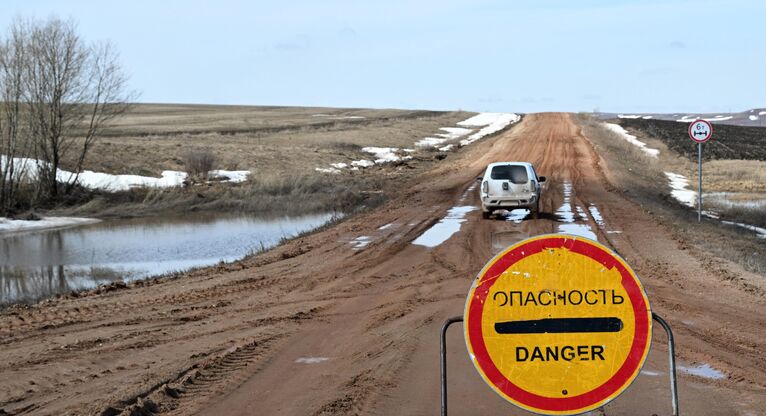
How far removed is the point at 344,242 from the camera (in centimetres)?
2000

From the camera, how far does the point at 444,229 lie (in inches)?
858

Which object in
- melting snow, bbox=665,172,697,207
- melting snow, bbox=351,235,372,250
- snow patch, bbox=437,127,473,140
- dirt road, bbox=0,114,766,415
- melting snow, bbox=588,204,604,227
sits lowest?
melting snow, bbox=665,172,697,207

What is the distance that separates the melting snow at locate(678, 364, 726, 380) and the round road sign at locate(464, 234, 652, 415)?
4176mm

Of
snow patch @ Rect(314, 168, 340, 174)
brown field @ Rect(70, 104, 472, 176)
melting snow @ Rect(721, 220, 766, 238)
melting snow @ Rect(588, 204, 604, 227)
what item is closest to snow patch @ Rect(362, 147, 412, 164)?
brown field @ Rect(70, 104, 472, 176)

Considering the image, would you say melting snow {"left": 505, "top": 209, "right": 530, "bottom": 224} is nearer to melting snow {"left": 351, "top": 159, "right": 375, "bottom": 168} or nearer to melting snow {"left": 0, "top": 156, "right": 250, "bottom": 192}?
melting snow {"left": 0, "top": 156, "right": 250, "bottom": 192}

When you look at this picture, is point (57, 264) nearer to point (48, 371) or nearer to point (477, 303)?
point (48, 371)

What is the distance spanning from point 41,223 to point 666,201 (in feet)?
72.7

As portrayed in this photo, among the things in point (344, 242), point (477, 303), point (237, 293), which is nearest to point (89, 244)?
point (344, 242)

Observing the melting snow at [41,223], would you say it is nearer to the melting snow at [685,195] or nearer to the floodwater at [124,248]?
the floodwater at [124,248]

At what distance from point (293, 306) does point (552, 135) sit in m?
53.1

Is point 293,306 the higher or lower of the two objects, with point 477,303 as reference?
lower

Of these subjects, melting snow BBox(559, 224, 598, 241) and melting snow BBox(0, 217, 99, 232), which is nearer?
melting snow BBox(559, 224, 598, 241)

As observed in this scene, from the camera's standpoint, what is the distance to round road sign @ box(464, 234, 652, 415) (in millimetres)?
4379

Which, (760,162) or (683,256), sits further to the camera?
(760,162)
